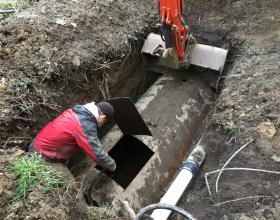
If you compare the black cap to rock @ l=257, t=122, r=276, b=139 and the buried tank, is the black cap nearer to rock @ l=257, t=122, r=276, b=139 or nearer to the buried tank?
the buried tank

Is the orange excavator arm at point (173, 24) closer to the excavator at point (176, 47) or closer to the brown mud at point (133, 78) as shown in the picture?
the excavator at point (176, 47)

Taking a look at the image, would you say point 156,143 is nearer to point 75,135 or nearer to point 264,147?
point 75,135

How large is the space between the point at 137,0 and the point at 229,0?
1.64 metres

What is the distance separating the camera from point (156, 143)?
5.47 metres

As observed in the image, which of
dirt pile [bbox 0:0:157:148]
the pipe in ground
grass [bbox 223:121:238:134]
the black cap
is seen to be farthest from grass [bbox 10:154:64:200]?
grass [bbox 223:121:238:134]

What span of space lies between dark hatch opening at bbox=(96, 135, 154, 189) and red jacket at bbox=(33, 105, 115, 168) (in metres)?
0.69

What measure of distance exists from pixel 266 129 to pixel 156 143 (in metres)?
1.44

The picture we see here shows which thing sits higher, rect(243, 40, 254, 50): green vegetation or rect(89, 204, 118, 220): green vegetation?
rect(243, 40, 254, 50): green vegetation

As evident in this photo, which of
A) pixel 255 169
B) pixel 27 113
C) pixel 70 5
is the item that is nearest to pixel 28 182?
pixel 27 113

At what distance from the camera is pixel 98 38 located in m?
6.15

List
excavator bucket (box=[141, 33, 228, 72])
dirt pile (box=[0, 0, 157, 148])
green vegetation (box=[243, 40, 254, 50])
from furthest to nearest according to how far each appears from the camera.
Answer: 1. green vegetation (box=[243, 40, 254, 50])
2. excavator bucket (box=[141, 33, 228, 72])
3. dirt pile (box=[0, 0, 157, 148])

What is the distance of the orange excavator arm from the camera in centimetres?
548

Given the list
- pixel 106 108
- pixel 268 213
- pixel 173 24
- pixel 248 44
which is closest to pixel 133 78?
pixel 173 24

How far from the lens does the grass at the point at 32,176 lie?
12.3 ft
